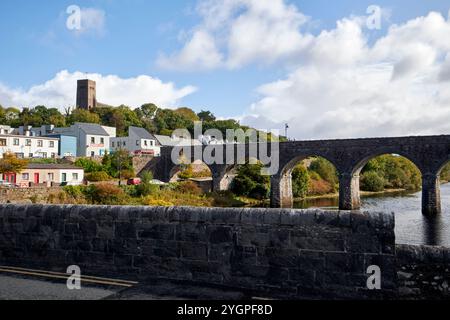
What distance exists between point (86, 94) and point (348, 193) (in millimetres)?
90027

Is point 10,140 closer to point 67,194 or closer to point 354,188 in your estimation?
point 67,194

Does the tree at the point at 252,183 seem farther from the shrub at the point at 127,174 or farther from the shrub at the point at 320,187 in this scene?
the shrub at the point at 127,174

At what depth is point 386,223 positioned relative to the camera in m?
5.56

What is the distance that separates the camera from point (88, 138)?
65625 mm

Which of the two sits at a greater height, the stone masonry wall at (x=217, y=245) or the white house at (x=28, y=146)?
the white house at (x=28, y=146)

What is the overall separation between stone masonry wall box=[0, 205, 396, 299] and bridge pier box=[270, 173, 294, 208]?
43.0 metres

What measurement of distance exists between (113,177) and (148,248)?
48209 millimetres

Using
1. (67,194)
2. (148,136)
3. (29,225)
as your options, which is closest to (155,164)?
(148,136)

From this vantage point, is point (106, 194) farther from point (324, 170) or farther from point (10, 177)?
point (324, 170)

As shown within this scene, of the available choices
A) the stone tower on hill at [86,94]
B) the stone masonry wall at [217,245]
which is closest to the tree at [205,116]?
the stone tower on hill at [86,94]

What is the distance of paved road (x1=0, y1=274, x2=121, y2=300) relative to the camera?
6031 mm

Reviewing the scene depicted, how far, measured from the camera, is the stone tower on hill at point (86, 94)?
114062 millimetres

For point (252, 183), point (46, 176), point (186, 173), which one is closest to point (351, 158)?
point (252, 183)

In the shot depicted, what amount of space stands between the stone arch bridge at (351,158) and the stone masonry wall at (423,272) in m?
37.1
